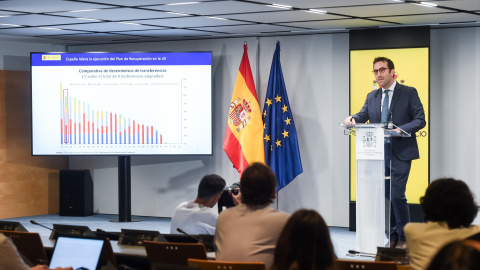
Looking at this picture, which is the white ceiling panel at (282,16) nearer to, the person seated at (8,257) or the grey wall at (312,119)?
the grey wall at (312,119)

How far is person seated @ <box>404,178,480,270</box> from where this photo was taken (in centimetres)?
348

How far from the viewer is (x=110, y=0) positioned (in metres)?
7.23

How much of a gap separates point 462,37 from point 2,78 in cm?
657

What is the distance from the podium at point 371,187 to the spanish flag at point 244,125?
9.91ft

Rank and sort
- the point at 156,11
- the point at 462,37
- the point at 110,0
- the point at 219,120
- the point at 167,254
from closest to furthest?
the point at 167,254 → the point at 110,0 → the point at 156,11 → the point at 462,37 → the point at 219,120

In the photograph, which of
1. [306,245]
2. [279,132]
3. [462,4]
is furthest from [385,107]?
[306,245]

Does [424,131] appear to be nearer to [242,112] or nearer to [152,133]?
[242,112]

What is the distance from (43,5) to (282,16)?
2.61 metres

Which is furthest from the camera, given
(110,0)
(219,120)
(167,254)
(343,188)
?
(219,120)

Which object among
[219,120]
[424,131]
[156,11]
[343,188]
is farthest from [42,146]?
[424,131]

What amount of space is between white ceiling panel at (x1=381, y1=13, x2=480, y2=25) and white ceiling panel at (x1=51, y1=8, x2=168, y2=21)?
2.66 meters

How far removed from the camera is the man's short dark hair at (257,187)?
4.07 m

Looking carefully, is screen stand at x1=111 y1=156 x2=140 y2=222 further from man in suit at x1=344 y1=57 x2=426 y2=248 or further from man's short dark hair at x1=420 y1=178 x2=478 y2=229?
man's short dark hair at x1=420 y1=178 x2=478 y2=229

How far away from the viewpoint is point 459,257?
5.57ft
